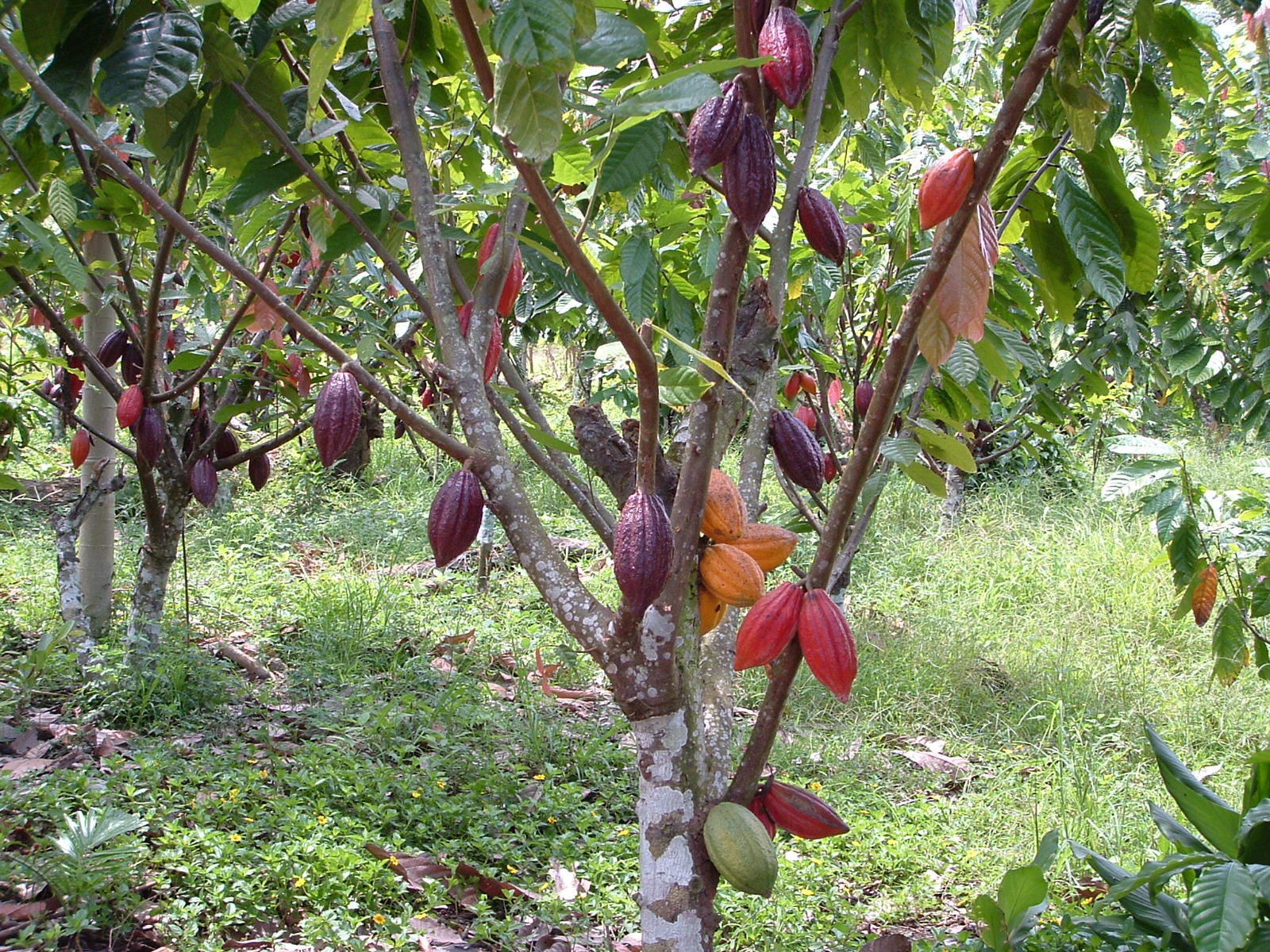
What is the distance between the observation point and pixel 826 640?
0.89 m

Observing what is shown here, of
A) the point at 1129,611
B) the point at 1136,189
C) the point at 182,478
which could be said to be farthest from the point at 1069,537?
the point at 182,478

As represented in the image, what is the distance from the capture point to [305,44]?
1.39m

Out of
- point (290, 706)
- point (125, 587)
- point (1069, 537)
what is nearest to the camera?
point (290, 706)

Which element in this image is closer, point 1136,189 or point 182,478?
point 182,478

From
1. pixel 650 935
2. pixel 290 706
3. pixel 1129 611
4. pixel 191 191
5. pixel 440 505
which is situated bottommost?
pixel 1129 611

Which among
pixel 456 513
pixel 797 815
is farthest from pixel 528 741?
pixel 456 513

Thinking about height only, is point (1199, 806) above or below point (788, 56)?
below

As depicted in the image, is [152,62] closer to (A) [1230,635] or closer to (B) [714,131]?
(B) [714,131]

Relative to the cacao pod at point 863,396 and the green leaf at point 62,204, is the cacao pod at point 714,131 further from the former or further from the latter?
the green leaf at point 62,204

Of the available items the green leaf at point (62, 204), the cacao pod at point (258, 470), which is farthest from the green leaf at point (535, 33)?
the cacao pod at point (258, 470)

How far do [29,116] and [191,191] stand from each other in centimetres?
127

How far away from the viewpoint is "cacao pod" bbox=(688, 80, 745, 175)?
833 millimetres

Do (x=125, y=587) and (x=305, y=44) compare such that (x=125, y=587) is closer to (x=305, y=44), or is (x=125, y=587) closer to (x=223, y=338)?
(x=223, y=338)

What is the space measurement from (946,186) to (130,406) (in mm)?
1882
